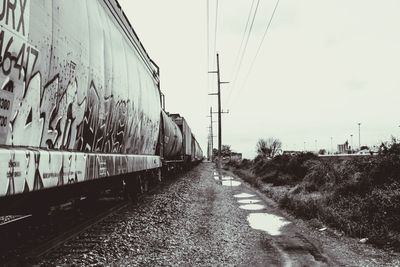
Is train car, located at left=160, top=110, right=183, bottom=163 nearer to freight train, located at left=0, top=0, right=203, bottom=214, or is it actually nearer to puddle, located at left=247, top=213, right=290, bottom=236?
puddle, located at left=247, top=213, right=290, bottom=236

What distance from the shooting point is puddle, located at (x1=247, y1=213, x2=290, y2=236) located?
7.76 m

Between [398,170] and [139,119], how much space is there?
6211 millimetres

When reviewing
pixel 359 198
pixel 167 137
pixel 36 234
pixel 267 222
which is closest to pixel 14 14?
pixel 36 234

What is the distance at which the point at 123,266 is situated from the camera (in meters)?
4.79

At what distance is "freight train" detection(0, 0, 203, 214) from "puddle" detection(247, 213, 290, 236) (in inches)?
117

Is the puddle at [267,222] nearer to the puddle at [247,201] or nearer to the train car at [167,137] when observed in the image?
the puddle at [247,201]

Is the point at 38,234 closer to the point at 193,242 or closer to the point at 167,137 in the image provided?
the point at 193,242

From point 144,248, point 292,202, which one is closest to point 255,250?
point 144,248

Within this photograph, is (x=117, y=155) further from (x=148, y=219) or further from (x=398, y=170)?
(x=398, y=170)

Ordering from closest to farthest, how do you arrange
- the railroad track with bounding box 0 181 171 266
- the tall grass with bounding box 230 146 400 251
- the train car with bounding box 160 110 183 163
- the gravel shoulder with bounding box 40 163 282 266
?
1. the railroad track with bounding box 0 181 171 266
2. the gravel shoulder with bounding box 40 163 282 266
3. the tall grass with bounding box 230 146 400 251
4. the train car with bounding box 160 110 183 163

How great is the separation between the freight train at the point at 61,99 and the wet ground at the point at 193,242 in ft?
2.72

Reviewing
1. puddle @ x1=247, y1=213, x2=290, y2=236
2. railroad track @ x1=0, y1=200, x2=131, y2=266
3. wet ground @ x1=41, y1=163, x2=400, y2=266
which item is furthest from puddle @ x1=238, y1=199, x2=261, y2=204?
railroad track @ x1=0, y1=200, x2=131, y2=266

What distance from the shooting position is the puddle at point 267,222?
25.5 ft

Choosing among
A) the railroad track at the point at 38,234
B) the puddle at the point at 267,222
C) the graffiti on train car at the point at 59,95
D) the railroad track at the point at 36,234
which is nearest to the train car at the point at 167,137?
the puddle at the point at 267,222
